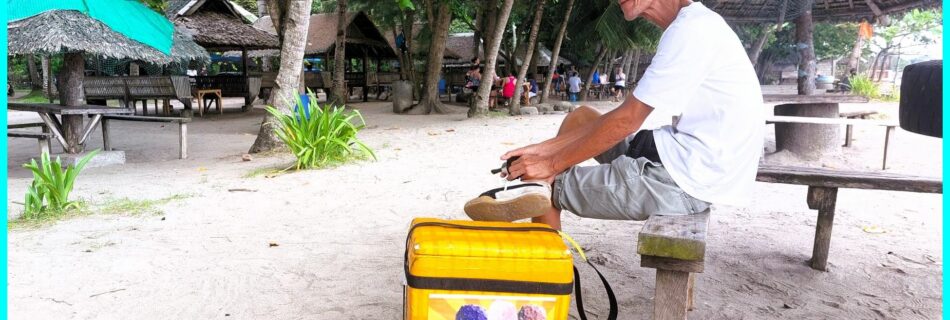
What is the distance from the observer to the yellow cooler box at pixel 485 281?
182 centimetres

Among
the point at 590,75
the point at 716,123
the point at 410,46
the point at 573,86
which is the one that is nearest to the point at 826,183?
the point at 716,123

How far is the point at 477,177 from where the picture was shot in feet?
19.5

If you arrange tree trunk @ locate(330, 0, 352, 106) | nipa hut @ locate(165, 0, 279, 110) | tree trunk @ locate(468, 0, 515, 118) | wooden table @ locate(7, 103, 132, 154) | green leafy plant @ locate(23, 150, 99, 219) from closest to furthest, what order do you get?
1. green leafy plant @ locate(23, 150, 99, 219)
2. wooden table @ locate(7, 103, 132, 154)
3. tree trunk @ locate(468, 0, 515, 118)
4. tree trunk @ locate(330, 0, 352, 106)
5. nipa hut @ locate(165, 0, 279, 110)

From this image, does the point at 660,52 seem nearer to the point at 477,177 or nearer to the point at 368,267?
the point at 368,267

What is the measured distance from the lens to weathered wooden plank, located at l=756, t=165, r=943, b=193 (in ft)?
9.54

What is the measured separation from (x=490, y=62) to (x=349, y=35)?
8477 mm

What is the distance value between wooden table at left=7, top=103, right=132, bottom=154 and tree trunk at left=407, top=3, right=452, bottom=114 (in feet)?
21.9

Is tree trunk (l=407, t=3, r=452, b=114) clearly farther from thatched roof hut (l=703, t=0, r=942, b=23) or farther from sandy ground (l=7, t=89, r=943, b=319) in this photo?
sandy ground (l=7, t=89, r=943, b=319)

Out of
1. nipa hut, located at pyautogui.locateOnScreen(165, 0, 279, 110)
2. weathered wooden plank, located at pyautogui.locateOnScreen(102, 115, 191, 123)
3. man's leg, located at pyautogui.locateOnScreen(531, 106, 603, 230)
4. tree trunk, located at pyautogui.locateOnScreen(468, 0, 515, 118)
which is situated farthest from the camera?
nipa hut, located at pyautogui.locateOnScreen(165, 0, 279, 110)

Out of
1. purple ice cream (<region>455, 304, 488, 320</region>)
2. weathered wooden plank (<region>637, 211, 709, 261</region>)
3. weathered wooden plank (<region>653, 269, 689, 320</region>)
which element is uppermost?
weathered wooden plank (<region>637, 211, 709, 261</region>)

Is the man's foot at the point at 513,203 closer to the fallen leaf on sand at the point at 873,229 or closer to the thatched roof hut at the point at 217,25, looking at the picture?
the fallen leaf on sand at the point at 873,229

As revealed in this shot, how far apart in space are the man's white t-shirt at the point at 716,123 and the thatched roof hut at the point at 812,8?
7943 millimetres

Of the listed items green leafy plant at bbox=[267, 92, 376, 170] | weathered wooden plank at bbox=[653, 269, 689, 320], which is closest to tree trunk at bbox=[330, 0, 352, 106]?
green leafy plant at bbox=[267, 92, 376, 170]

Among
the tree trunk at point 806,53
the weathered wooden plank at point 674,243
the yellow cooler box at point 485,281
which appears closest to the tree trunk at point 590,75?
the tree trunk at point 806,53
